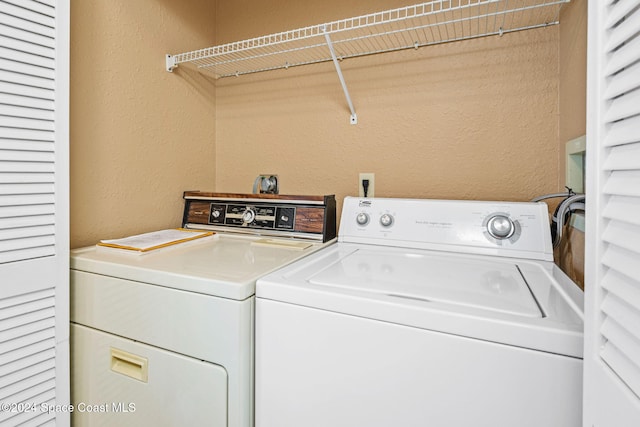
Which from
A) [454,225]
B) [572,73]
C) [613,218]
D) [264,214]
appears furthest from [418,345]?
[572,73]

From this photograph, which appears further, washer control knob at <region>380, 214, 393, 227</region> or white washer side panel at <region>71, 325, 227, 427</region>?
washer control knob at <region>380, 214, 393, 227</region>

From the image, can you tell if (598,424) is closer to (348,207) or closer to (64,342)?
(348,207)

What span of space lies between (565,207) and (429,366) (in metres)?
0.72

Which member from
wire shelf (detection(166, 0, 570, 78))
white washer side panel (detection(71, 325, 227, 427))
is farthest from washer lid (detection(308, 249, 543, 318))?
wire shelf (detection(166, 0, 570, 78))

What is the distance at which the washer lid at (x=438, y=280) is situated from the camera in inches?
27.5

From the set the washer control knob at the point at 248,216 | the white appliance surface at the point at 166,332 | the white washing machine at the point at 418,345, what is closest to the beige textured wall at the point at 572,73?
the white washing machine at the point at 418,345

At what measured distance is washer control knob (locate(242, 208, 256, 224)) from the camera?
1469 mm

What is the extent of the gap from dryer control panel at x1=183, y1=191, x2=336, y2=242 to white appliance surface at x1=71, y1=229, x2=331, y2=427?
239 millimetres

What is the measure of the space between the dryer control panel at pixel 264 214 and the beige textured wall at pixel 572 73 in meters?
0.90

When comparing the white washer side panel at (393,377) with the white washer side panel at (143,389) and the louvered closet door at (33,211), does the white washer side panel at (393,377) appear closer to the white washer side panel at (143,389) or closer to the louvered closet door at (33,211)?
the white washer side panel at (143,389)

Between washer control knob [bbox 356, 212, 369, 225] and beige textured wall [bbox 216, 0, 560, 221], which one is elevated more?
beige textured wall [bbox 216, 0, 560, 221]

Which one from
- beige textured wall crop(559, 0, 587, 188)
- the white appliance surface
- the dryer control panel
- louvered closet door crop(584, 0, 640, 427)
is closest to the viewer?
louvered closet door crop(584, 0, 640, 427)

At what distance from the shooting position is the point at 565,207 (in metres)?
0.99

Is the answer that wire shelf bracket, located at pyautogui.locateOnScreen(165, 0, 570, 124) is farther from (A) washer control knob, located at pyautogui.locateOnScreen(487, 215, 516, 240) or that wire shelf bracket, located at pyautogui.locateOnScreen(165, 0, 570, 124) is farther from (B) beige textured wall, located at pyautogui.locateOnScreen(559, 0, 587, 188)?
(A) washer control knob, located at pyautogui.locateOnScreen(487, 215, 516, 240)
